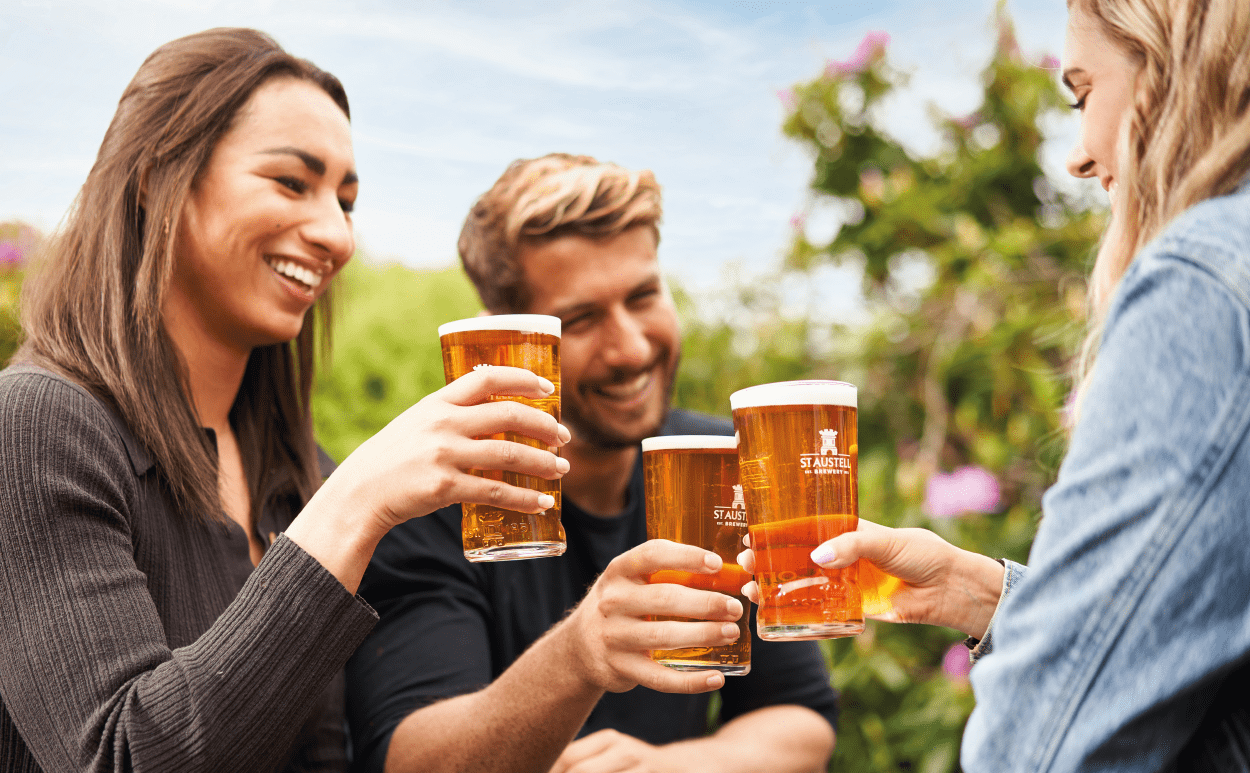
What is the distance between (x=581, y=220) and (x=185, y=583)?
1.40m

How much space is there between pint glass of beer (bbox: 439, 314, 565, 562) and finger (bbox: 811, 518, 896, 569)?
0.44 meters

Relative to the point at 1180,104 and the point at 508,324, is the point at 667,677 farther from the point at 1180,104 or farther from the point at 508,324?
the point at 1180,104

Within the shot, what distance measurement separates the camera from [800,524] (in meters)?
1.41

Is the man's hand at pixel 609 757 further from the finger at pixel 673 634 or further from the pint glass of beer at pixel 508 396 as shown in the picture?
the pint glass of beer at pixel 508 396

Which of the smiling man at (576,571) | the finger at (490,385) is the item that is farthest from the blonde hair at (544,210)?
the finger at (490,385)

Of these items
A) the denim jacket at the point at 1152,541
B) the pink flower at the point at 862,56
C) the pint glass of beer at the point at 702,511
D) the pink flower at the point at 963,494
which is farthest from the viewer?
the pink flower at the point at 862,56

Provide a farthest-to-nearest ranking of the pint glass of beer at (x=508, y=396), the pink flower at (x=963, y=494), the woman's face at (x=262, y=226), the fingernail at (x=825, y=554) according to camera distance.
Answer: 1. the pink flower at (x=963, y=494)
2. the woman's face at (x=262, y=226)
3. the pint glass of beer at (x=508, y=396)
4. the fingernail at (x=825, y=554)

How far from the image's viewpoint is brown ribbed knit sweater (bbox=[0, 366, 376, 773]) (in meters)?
1.44

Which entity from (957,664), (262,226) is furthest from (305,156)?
(957,664)

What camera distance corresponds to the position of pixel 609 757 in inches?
85.0

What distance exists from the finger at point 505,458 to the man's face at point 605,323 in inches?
48.5

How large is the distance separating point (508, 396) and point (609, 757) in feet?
3.55

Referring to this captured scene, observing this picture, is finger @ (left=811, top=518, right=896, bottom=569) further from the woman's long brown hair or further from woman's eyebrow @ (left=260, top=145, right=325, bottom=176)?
woman's eyebrow @ (left=260, top=145, right=325, bottom=176)

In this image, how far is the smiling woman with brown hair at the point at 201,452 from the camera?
145 cm
